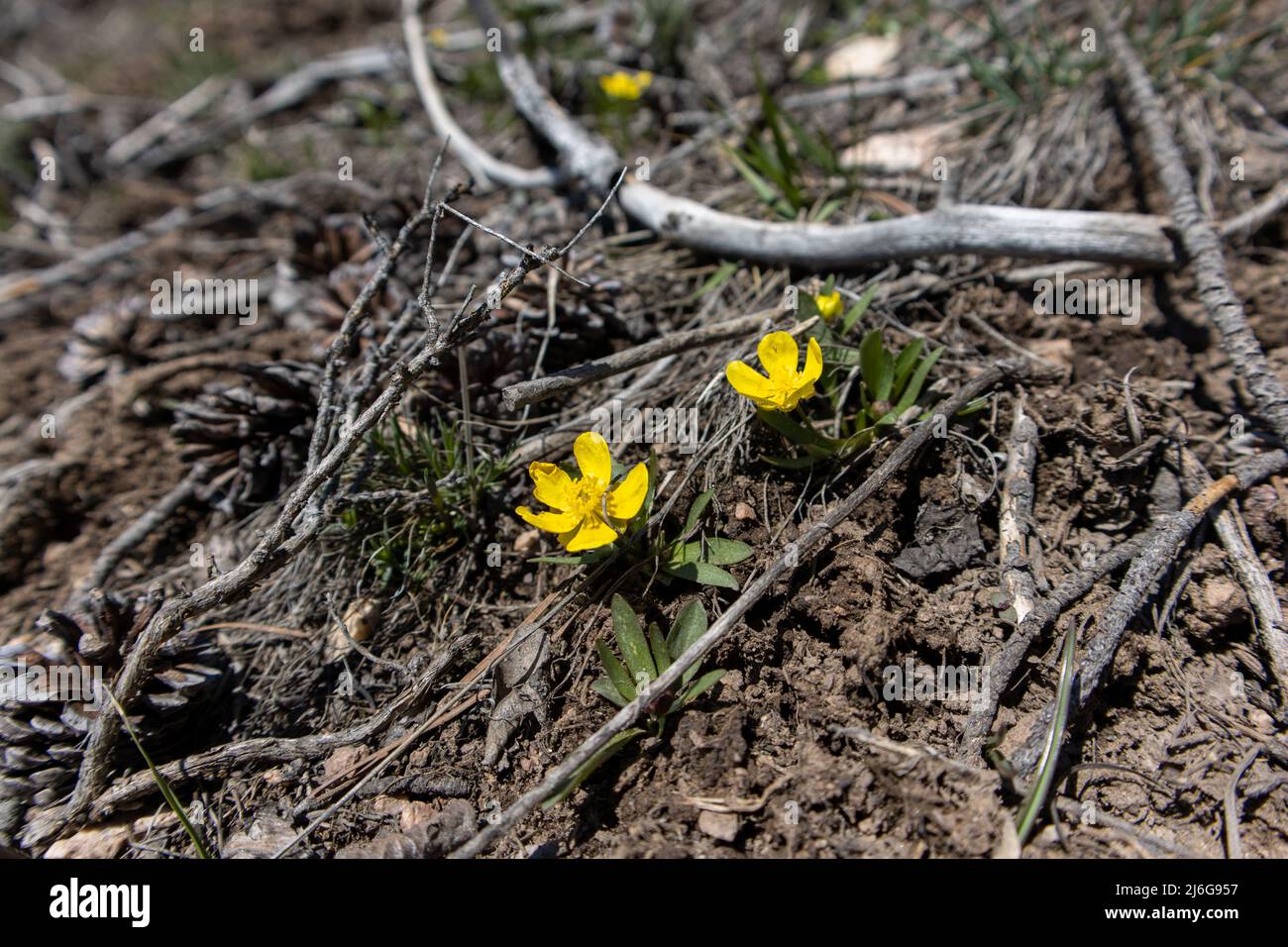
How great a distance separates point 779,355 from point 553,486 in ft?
2.40

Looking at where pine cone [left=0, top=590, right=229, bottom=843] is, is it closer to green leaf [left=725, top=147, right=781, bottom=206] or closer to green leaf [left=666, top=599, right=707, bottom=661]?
green leaf [left=666, top=599, right=707, bottom=661]

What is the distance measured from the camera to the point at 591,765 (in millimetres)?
1808

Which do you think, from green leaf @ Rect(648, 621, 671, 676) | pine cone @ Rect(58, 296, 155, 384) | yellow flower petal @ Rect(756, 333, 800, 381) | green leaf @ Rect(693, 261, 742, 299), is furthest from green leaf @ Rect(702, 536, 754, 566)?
pine cone @ Rect(58, 296, 155, 384)

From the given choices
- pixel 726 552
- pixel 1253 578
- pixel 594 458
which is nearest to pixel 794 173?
pixel 594 458

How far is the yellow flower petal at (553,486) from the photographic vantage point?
86.4 inches

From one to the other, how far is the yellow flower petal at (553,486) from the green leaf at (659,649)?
1.37 feet

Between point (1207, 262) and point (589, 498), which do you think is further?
point (1207, 262)

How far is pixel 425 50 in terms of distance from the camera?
4.25m

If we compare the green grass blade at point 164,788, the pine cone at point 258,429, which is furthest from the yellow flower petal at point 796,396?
the green grass blade at point 164,788

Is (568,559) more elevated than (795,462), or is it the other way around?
(795,462)

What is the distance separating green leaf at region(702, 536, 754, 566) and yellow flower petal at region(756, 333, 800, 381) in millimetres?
479

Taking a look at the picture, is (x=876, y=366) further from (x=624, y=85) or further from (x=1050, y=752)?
(x=624, y=85)

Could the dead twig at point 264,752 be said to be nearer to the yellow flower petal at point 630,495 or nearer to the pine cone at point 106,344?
the yellow flower petal at point 630,495

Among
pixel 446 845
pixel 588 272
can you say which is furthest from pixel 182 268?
pixel 446 845
